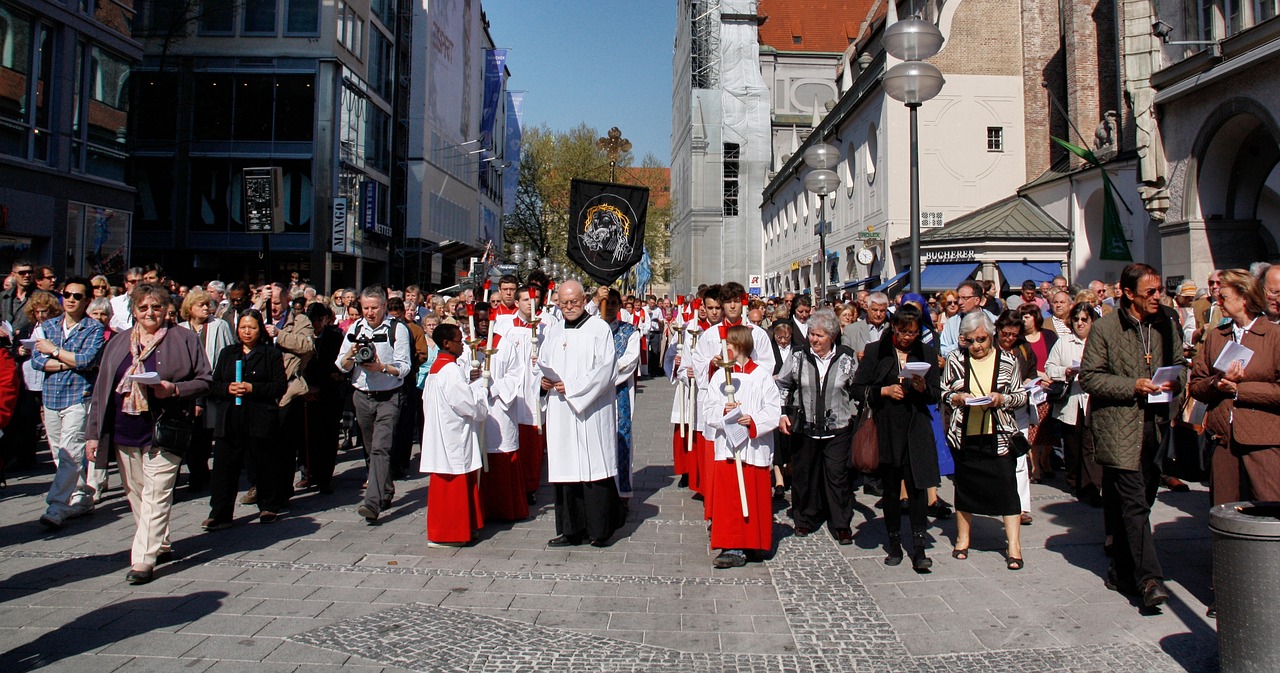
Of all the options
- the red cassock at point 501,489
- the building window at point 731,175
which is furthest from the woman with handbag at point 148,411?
the building window at point 731,175

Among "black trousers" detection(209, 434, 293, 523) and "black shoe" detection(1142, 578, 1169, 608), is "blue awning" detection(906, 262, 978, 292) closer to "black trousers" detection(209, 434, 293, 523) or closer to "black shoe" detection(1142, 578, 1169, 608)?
"black shoe" detection(1142, 578, 1169, 608)

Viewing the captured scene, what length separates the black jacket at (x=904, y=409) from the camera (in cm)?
652

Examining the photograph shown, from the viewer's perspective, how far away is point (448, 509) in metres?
7.05

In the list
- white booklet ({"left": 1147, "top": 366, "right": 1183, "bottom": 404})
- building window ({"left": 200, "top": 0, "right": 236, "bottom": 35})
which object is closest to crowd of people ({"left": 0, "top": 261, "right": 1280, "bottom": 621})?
white booklet ({"left": 1147, "top": 366, "right": 1183, "bottom": 404})

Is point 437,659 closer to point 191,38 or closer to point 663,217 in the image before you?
point 191,38

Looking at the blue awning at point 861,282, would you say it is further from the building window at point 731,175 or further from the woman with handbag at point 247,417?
the building window at point 731,175

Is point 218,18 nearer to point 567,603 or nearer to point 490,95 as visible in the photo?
point 490,95

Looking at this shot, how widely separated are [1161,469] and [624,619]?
3.53 meters

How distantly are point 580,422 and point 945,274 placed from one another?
71.8 ft

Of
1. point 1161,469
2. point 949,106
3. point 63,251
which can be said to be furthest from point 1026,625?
point 949,106

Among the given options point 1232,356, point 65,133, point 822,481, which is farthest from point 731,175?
point 1232,356

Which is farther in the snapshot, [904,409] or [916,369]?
[904,409]

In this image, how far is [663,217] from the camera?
6450 cm

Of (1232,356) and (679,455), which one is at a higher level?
(1232,356)
